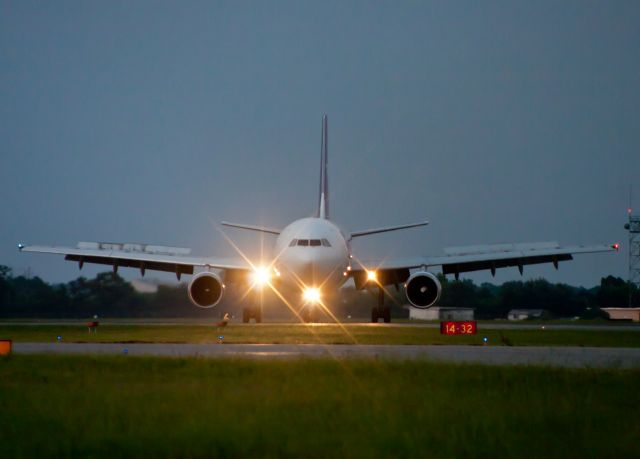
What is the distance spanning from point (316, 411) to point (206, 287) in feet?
108

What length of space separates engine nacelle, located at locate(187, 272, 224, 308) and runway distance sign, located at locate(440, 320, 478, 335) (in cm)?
1362

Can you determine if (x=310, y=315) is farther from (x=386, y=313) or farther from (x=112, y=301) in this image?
(x=112, y=301)

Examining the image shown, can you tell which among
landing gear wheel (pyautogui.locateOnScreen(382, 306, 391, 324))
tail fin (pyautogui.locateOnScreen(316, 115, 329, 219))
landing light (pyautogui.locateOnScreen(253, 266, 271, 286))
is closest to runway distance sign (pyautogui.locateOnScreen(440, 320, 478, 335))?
landing light (pyautogui.locateOnScreen(253, 266, 271, 286))

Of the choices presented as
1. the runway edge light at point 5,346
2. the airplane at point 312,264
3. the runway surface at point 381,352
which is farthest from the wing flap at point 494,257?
the runway edge light at point 5,346

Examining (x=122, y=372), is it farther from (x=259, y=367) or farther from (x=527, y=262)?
(x=527, y=262)

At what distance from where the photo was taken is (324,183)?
6100cm

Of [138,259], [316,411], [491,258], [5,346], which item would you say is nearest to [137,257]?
[138,259]

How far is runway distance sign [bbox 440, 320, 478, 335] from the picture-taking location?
112 feet

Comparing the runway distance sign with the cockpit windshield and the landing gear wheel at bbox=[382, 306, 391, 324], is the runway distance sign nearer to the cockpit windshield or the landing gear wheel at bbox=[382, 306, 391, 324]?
the cockpit windshield

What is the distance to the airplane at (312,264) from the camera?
1761 inches

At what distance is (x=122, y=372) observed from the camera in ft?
58.5

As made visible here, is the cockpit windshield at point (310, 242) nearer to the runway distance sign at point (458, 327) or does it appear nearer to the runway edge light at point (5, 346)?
the runway distance sign at point (458, 327)

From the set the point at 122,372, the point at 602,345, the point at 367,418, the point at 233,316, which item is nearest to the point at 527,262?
the point at 233,316

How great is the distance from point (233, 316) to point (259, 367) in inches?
1542
